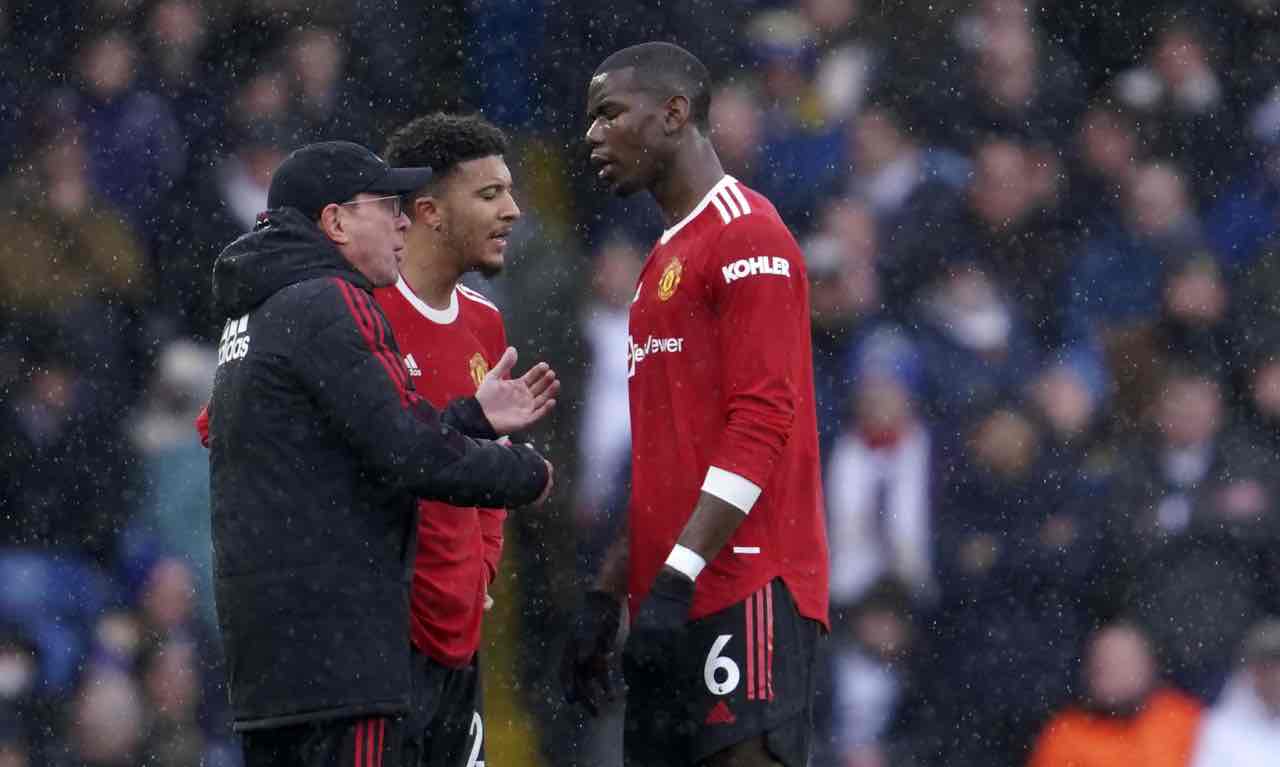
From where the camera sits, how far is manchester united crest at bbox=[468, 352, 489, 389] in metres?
4.88

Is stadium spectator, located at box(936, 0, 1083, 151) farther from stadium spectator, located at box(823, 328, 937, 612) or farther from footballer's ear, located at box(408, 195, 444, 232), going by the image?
footballer's ear, located at box(408, 195, 444, 232)

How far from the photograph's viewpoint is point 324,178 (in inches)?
159

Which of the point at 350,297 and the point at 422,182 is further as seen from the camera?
the point at 422,182

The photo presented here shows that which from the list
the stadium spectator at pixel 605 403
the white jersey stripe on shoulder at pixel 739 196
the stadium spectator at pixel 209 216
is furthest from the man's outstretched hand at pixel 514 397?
the stadium spectator at pixel 209 216

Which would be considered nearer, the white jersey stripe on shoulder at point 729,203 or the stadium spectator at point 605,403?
the white jersey stripe on shoulder at point 729,203

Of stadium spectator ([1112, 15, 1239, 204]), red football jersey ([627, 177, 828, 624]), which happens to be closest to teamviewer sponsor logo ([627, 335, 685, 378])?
red football jersey ([627, 177, 828, 624])

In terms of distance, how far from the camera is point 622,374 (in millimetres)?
6402

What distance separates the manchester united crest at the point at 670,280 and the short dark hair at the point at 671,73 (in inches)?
14.1

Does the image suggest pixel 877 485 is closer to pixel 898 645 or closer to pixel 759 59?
pixel 898 645

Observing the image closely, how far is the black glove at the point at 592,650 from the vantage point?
4426 mm

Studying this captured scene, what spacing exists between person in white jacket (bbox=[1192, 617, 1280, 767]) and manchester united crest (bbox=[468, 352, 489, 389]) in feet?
8.54

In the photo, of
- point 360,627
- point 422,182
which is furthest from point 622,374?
point 360,627

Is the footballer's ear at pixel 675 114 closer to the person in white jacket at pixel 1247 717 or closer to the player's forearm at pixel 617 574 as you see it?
the player's forearm at pixel 617 574

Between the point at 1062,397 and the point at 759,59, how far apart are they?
1.41m
